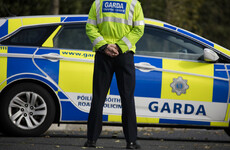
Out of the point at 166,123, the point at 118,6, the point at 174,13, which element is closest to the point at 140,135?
the point at 166,123

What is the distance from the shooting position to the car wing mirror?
7.21 meters

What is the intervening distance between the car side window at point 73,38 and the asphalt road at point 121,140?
45.8 inches

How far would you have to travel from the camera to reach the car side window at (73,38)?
7.29 meters

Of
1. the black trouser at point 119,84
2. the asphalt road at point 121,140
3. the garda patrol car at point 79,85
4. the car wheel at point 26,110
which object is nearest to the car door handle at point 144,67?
the garda patrol car at point 79,85

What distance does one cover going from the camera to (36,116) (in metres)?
7.15

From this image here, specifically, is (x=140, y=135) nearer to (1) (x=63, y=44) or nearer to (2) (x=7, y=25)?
(1) (x=63, y=44)

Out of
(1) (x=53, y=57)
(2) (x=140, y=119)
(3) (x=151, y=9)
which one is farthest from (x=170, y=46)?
(3) (x=151, y=9)

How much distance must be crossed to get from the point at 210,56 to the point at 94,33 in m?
2.03

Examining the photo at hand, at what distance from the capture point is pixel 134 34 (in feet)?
18.9

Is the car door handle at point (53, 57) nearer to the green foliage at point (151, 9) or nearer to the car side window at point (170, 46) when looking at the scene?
the car side window at point (170, 46)

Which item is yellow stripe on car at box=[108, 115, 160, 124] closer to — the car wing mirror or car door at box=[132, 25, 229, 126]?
car door at box=[132, 25, 229, 126]

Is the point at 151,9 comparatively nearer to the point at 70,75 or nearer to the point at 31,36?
the point at 31,36

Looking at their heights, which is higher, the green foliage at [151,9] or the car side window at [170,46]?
the green foliage at [151,9]

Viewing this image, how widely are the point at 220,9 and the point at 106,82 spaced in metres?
27.2
